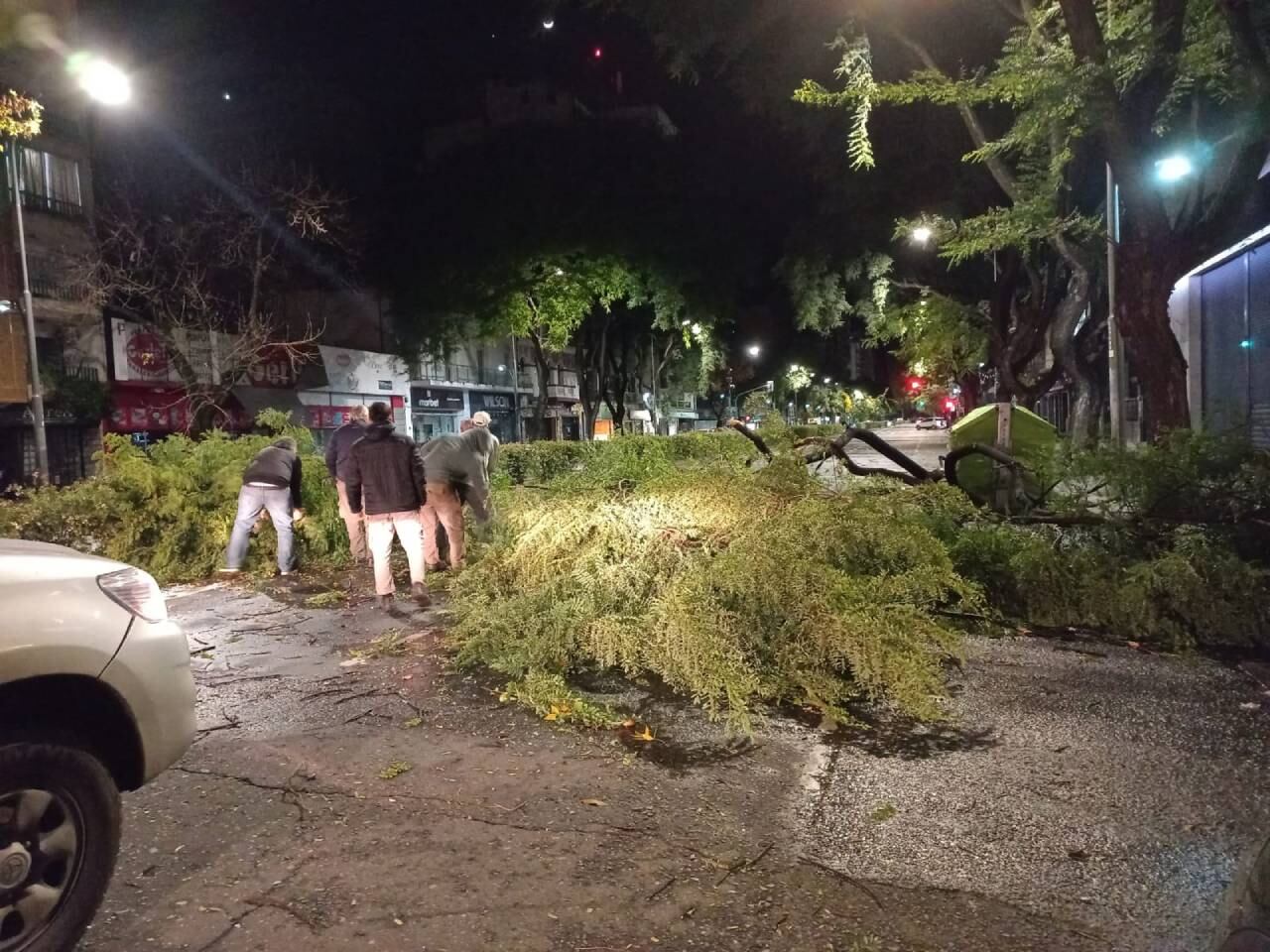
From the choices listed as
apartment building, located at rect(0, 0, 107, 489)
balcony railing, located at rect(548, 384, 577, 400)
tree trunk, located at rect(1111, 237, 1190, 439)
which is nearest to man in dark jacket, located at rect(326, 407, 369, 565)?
tree trunk, located at rect(1111, 237, 1190, 439)

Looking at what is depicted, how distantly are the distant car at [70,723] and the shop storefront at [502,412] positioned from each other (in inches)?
1656

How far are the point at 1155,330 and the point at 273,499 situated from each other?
9562 mm

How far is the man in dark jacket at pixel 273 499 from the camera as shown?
848 cm

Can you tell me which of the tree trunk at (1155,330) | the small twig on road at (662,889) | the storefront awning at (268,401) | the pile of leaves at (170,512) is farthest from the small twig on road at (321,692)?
the storefront awning at (268,401)

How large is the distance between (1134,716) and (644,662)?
8.60 ft

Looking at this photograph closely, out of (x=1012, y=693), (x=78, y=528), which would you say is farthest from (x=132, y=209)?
(x=1012, y=693)

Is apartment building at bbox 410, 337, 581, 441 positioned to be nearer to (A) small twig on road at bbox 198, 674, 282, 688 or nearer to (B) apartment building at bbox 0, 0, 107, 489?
(B) apartment building at bbox 0, 0, 107, 489

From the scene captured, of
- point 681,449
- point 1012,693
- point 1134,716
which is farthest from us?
point 681,449

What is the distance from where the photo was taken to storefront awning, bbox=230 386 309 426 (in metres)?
28.1

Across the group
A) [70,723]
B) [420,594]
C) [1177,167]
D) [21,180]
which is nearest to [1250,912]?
[70,723]

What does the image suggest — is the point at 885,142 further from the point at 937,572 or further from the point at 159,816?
the point at 159,816

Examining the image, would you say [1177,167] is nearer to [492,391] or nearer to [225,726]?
[225,726]

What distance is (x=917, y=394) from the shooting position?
50750 mm

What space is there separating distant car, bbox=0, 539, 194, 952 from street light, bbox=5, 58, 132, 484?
8.93 meters
